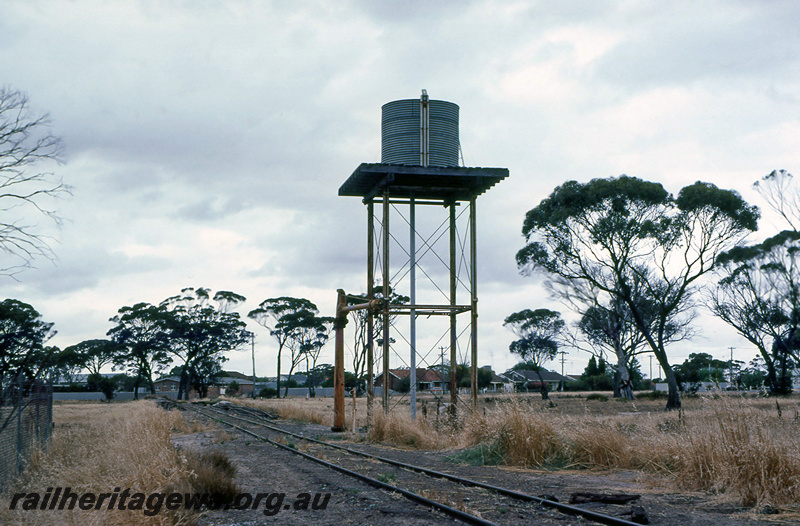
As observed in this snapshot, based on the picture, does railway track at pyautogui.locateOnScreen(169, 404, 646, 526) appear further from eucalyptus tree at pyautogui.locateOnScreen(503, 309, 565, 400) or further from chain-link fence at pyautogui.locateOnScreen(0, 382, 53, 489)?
eucalyptus tree at pyautogui.locateOnScreen(503, 309, 565, 400)

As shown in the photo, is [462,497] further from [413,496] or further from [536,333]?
[536,333]

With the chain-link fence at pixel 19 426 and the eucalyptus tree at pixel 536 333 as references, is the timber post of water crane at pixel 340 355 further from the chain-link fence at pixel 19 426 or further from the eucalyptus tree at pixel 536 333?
the eucalyptus tree at pixel 536 333

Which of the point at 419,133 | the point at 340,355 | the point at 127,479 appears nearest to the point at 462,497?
the point at 127,479

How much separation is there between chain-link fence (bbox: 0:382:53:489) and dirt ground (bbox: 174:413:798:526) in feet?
11.5

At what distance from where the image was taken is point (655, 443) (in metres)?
11.2

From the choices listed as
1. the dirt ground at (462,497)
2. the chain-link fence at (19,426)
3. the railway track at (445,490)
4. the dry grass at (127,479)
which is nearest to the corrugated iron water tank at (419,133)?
the railway track at (445,490)

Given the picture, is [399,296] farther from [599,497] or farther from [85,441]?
[599,497]

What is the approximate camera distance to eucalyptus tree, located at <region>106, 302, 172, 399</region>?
6875 centimetres

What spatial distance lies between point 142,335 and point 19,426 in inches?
2396

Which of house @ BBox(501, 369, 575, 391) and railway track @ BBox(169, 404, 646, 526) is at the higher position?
house @ BBox(501, 369, 575, 391)

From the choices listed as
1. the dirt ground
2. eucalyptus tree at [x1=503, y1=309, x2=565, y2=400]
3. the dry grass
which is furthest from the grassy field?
eucalyptus tree at [x1=503, y1=309, x2=565, y2=400]

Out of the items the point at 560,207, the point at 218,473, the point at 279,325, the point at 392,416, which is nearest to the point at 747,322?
the point at 560,207

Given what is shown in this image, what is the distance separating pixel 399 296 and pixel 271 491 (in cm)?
4618

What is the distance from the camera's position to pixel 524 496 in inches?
344
